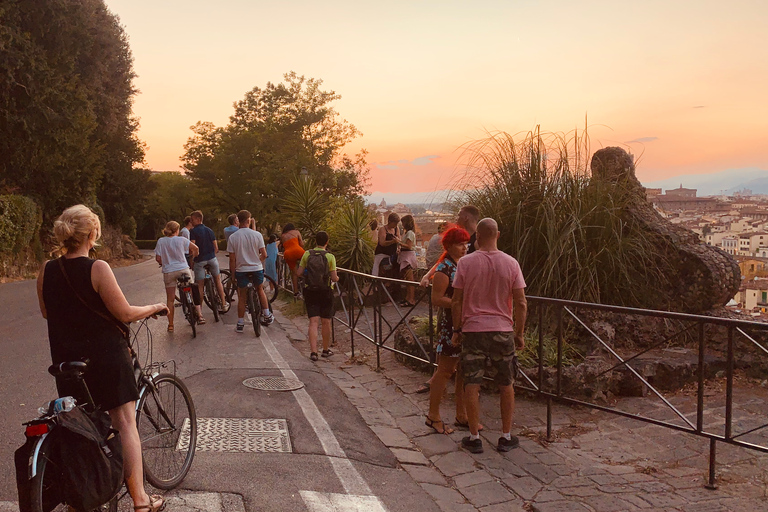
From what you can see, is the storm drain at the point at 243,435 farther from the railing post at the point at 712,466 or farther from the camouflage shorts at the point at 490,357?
the railing post at the point at 712,466

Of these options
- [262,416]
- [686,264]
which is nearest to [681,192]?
[686,264]

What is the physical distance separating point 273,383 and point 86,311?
12.9 ft

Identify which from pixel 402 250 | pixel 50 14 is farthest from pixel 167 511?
pixel 50 14

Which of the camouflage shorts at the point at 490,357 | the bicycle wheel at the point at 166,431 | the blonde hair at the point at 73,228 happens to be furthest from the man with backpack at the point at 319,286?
the blonde hair at the point at 73,228

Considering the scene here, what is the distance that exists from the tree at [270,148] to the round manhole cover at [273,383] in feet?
129

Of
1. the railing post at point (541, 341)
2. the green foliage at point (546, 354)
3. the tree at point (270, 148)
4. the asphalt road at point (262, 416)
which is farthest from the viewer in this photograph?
the tree at point (270, 148)

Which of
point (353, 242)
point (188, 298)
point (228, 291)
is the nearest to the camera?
point (188, 298)

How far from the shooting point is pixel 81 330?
3359 mm

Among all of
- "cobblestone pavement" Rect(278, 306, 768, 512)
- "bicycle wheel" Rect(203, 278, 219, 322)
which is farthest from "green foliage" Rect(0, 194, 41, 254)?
"cobblestone pavement" Rect(278, 306, 768, 512)

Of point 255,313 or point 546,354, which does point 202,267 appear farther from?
point 546,354

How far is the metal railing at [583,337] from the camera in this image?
4488 mm

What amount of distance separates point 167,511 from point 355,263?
10951 millimetres

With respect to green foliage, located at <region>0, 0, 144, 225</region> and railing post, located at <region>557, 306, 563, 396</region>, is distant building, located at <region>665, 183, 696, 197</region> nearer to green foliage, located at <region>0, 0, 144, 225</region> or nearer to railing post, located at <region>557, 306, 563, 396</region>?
railing post, located at <region>557, 306, 563, 396</region>

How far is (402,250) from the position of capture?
12.9 m
